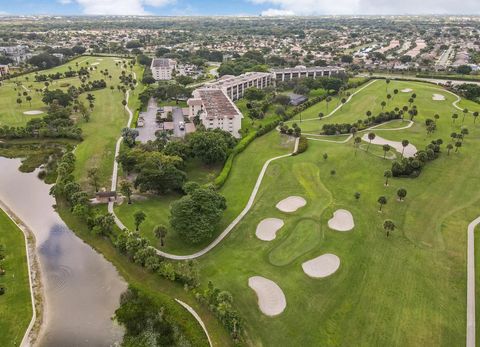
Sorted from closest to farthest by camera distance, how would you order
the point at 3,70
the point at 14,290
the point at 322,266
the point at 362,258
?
the point at 14,290 < the point at 322,266 < the point at 362,258 < the point at 3,70

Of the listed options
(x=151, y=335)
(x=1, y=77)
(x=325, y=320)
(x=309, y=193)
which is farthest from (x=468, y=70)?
(x=1, y=77)

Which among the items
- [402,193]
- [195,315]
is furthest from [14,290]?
[402,193]

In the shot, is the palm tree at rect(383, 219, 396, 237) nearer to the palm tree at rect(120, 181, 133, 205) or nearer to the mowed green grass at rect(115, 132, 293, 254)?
the mowed green grass at rect(115, 132, 293, 254)

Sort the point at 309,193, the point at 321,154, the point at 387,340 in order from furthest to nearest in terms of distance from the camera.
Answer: the point at 321,154
the point at 309,193
the point at 387,340

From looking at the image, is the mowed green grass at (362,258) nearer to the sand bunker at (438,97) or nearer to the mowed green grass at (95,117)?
the mowed green grass at (95,117)

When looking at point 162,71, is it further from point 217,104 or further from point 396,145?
point 396,145

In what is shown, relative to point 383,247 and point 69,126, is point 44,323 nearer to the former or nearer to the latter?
point 383,247
